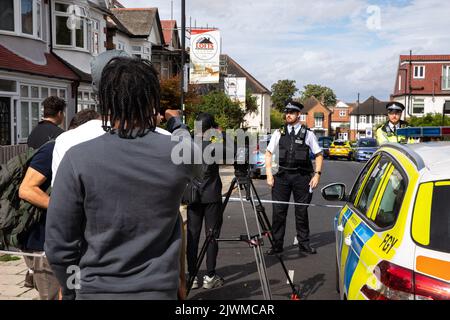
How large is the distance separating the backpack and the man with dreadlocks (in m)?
1.65

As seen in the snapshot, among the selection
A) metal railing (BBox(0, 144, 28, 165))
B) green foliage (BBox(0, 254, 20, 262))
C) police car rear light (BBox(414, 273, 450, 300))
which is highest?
metal railing (BBox(0, 144, 28, 165))

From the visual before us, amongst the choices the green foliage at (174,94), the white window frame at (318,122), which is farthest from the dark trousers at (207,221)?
the white window frame at (318,122)

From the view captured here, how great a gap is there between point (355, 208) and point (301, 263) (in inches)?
108

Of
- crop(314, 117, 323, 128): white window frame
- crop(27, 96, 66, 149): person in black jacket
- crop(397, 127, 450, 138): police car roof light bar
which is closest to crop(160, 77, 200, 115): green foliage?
crop(27, 96, 66, 149): person in black jacket

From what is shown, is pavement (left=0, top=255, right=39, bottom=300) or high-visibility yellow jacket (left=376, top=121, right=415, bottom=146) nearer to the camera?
pavement (left=0, top=255, right=39, bottom=300)

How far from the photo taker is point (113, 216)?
201 cm

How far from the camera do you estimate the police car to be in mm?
2486

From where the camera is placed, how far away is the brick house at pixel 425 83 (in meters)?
61.8

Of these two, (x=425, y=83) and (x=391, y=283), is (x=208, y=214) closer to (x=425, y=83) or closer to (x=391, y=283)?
(x=391, y=283)

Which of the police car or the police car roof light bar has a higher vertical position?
the police car roof light bar

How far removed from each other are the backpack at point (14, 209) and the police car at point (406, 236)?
217 cm

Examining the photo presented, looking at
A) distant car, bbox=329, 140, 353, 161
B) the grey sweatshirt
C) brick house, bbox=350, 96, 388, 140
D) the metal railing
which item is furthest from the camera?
brick house, bbox=350, 96, 388, 140

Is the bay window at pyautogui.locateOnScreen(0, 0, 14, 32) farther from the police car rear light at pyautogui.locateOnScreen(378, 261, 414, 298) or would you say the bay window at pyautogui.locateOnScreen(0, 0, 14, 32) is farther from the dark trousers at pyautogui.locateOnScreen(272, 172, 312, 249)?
the police car rear light at pyautogui.locateOnScreen(378, 261, 414, 298)

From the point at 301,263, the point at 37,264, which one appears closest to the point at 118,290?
the point at 37,264
